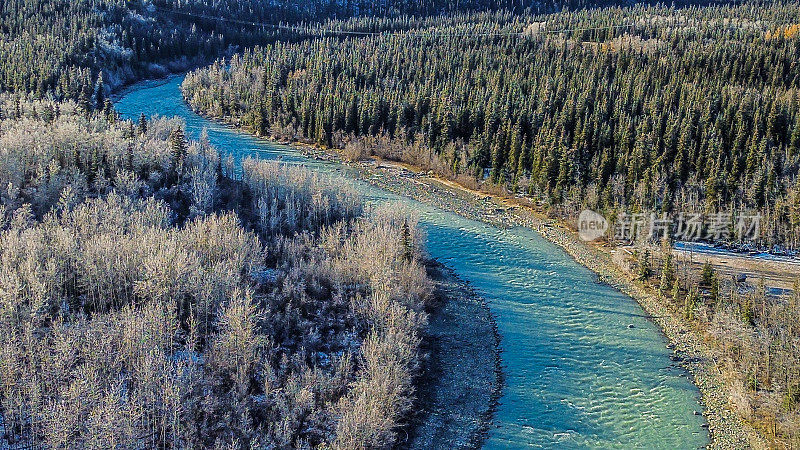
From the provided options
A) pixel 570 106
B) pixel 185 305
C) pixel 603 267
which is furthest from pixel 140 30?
pixel 603 267
